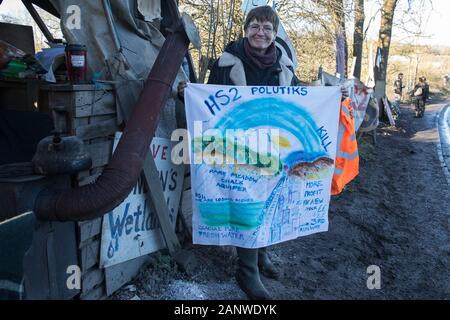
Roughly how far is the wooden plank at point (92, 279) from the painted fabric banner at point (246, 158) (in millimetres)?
806

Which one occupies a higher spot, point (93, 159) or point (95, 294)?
point (93, 159)

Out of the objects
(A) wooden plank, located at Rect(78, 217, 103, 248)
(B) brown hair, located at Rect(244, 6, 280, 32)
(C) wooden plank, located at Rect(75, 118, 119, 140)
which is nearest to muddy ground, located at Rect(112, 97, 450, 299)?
(A) wooden plank, located at Rect(78, 217, 103, 248)

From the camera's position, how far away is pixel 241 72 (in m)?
3.40

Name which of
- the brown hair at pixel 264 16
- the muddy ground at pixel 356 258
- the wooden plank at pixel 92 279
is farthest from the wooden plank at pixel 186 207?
the brown hair at pixel 264 16

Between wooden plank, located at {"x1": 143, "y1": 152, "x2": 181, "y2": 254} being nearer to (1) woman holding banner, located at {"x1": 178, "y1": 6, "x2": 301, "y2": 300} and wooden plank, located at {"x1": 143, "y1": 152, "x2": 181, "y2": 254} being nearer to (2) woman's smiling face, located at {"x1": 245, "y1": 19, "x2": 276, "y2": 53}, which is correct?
(1) woman holding banner, located at {"x1": 178, "y1": 6, "x2": 301, "y2": 300}

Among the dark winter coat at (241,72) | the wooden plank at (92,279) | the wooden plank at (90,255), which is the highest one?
the dark winter coat at (241,72)

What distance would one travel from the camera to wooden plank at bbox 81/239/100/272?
2.84 metres

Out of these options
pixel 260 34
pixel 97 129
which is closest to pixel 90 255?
pixel 97 129

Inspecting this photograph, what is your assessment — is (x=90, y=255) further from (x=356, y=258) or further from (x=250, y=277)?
(x=356, y=258)

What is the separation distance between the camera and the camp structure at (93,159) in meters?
2.39

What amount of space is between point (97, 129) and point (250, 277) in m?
1.69

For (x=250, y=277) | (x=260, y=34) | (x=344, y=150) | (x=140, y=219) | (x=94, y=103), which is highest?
(x=260, y=34)

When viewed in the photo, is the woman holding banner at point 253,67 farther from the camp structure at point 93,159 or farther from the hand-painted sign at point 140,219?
the hand-painted sign at point 140,219
